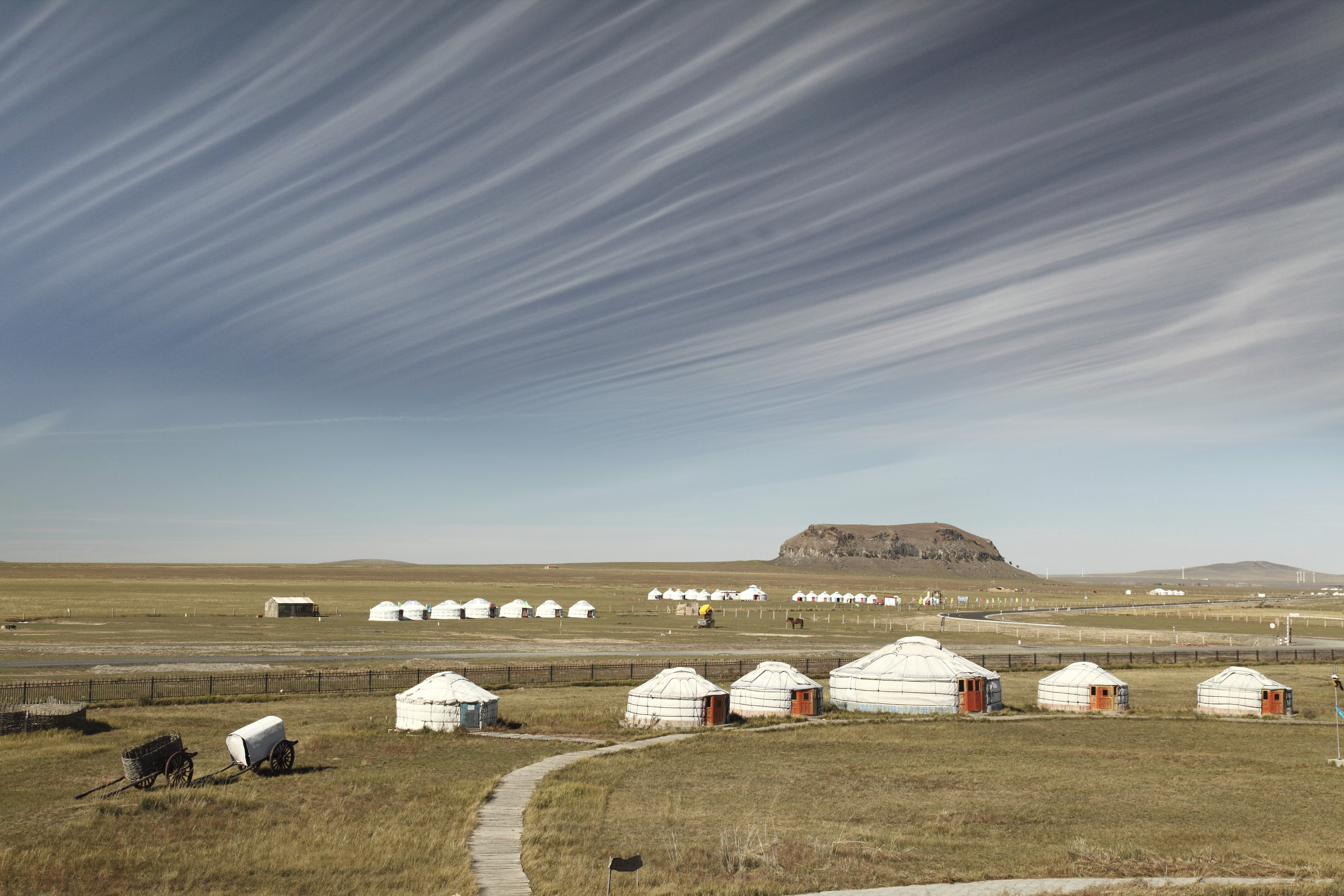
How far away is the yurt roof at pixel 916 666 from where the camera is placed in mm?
46312

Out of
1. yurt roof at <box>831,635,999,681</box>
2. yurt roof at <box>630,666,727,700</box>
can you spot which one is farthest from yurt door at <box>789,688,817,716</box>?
yurt roof at <box>630,666,727,700</box>

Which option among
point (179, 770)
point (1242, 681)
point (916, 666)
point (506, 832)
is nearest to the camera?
point (506, 832)

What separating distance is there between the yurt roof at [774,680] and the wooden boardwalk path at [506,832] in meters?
13.2

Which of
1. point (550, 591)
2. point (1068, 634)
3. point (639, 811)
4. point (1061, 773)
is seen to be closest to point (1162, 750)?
point (1061, 773)

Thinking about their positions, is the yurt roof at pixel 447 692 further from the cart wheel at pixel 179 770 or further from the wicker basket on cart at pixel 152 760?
the cart wheel at pixel 179 770

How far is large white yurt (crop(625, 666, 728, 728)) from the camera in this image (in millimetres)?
40156

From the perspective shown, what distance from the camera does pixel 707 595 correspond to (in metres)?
173

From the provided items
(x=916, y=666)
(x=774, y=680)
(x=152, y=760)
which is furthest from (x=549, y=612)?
(x=152, y=760)

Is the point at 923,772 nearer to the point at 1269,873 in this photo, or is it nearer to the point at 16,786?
the point at 1269,873

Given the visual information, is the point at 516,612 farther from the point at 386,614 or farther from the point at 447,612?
the point at 386,614

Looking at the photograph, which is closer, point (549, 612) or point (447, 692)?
point (447, 692)

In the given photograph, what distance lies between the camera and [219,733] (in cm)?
3619

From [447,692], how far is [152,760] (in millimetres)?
13010

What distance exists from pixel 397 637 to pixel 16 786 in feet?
195
